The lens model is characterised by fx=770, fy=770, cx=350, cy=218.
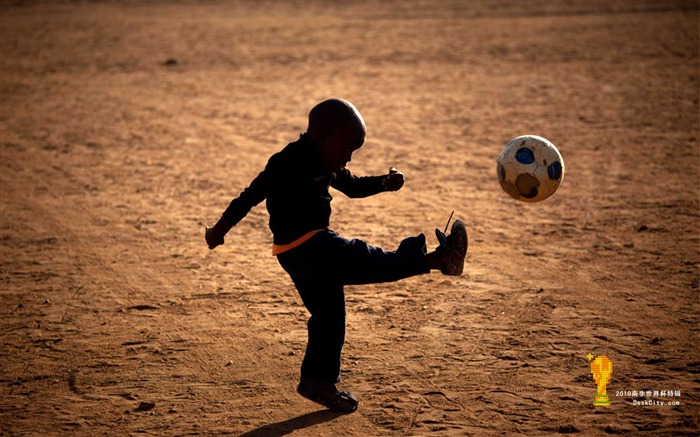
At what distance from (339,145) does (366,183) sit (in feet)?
1.45

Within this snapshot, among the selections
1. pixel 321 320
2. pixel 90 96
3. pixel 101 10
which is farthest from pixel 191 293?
pixel 101 10

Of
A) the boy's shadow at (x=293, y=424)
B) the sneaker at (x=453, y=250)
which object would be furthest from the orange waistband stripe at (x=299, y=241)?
the boy's shadow at (x=293, y=424)

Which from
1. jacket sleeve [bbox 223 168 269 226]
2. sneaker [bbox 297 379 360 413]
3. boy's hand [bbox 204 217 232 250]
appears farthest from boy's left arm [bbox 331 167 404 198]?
sneaker [bbox 297 379 360 413]

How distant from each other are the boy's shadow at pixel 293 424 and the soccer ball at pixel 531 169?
201 cm

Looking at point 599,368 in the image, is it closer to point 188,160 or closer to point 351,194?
point 351,194

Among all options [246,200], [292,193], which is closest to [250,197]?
[246,200]

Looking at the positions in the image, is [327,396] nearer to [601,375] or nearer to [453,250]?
[453,250]

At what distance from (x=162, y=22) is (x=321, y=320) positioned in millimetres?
16932

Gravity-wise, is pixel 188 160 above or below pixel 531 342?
above

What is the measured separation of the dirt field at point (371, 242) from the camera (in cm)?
429

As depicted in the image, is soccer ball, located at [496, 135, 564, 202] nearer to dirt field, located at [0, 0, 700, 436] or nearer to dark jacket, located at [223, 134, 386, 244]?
dirt field, located at [0, 0, 700, 436]

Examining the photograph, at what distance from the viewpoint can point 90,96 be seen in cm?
1252

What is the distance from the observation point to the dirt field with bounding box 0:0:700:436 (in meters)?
4.29

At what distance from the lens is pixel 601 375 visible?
4.45 meters
